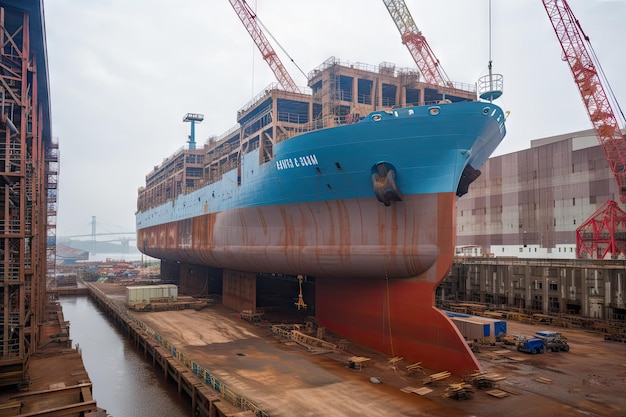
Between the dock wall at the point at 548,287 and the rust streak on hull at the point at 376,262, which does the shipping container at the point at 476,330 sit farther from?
the dock wall at the point at 548,287

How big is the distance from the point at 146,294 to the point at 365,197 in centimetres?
2380

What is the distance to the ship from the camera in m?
17.8

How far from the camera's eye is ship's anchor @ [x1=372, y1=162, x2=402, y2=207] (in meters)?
18.0

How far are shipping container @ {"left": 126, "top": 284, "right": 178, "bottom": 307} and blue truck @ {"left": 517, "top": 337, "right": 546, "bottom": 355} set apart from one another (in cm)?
2602

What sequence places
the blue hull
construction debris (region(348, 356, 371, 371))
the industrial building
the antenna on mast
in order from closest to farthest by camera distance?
construction debris (region(348, 356, 371, 371)) < the blue hull < the industrial building < the antenna on mast

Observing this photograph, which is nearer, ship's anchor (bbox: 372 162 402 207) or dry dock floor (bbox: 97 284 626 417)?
dry dock floor (bbox: 97 284 626 417)

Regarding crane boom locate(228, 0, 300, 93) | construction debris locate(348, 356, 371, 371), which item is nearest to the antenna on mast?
crane boom locate(228, 0, 300, 93)

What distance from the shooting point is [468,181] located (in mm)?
21797

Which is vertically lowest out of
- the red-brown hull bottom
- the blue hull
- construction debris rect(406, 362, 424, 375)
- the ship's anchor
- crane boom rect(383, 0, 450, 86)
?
construction debris rect(406, 362, 424, 375)

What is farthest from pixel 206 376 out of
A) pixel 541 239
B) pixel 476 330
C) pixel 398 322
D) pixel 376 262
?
pixel 541 239

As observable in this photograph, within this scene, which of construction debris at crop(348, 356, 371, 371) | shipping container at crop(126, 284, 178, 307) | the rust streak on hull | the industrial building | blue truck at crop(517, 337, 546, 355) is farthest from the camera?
shipping container at crop(126, 284, 178, 307)

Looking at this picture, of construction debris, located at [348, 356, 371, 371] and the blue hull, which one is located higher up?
the blue hull

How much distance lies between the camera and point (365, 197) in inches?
764

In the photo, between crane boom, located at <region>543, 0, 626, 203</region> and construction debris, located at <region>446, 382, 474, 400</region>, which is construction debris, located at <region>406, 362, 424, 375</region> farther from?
crane boom, located at <region>543, 0, 626, 203</region>
